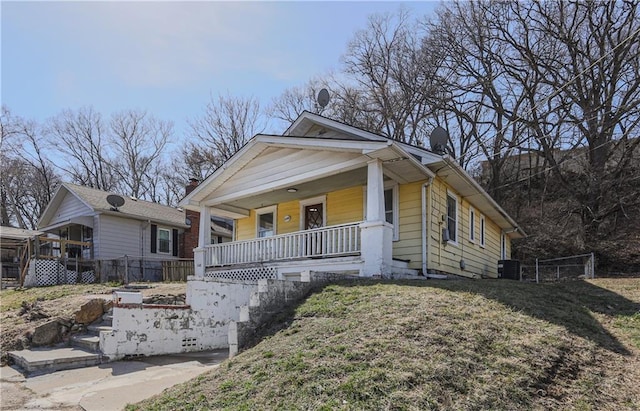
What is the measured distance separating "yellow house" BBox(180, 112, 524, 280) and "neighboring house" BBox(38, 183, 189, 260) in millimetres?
8974

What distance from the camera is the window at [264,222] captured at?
14.4m

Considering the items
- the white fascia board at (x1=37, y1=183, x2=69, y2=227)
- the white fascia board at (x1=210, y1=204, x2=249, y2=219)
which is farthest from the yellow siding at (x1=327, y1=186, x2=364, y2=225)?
the white fascia board at (x1=37, y1=183, x2=69, y2=227)

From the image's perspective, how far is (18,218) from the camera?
36.8 metres

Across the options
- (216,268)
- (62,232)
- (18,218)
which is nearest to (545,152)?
(216,268)

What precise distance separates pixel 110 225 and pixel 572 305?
64.1ft

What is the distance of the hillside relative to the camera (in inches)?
141

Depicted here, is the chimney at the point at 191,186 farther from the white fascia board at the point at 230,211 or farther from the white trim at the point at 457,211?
the white trim at the point at 457,211

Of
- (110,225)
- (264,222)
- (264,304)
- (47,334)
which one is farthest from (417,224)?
(110,225)

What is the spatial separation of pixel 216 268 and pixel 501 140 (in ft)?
65.8

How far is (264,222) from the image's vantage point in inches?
576

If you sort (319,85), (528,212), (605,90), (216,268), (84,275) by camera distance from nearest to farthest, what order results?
(216,268) → (84,275) → (605,90) → (528,212) → (319,85)

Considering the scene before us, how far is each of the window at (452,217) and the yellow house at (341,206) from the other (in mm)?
28

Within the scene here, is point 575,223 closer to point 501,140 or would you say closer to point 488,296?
point 501,140

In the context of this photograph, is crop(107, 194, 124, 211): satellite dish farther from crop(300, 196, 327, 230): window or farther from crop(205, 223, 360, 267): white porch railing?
crop(300, 196, 327, 230): window
